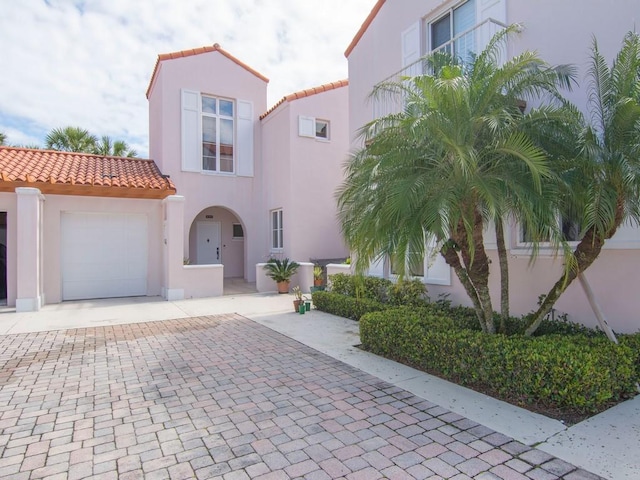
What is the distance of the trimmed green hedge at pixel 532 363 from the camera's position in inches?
172

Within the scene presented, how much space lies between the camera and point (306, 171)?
1645 centimetres

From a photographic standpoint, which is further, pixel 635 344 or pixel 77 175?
pixel 77 175

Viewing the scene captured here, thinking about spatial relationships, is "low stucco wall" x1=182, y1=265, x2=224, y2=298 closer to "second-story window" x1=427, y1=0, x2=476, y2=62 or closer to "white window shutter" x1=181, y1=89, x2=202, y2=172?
"white window shutter" x1=181, y1=89, x2=202, y2=172

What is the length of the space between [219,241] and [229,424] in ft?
51.0

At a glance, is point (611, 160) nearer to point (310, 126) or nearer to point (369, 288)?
point (369, 288)

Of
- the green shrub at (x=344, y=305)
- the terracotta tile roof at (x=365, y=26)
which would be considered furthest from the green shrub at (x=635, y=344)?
the terracotta tile roof at (x=365, y=26)

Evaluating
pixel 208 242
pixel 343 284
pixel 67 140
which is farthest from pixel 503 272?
pixel 67 140

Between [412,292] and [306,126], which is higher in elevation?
[306,126]

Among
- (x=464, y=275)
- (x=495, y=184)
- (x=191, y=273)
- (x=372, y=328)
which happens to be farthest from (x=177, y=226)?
(x=495, y=184)

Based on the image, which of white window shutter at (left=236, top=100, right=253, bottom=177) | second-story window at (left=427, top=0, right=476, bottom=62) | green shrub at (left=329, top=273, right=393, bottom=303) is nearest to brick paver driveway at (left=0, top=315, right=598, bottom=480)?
green shrub at (left=329, top=273, right=393, bottom=303)

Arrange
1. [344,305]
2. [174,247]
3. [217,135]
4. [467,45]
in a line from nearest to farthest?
[467,45]
[344,305]
[174,247]
[217,135]

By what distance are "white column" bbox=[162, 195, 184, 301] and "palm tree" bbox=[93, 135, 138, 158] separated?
37.0 ft

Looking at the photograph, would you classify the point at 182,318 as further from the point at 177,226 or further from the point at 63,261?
the point at 63,261

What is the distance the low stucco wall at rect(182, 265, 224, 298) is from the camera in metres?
13.3
